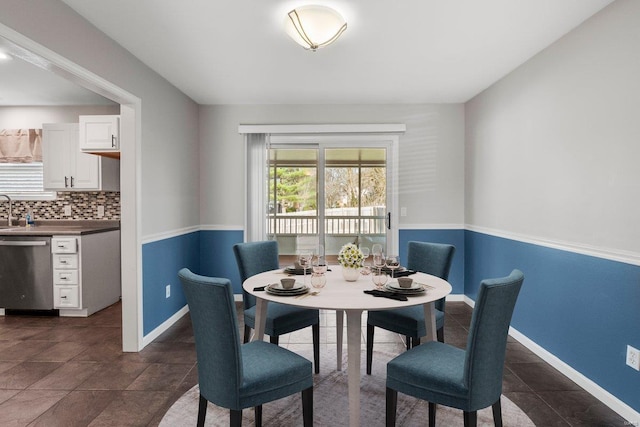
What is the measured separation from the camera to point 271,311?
249cm

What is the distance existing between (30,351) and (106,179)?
205 cm

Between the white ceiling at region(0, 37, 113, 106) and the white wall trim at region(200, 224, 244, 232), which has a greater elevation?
the white ceiling at region(0, 37, 113, 106)

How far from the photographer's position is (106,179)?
14.2 ft

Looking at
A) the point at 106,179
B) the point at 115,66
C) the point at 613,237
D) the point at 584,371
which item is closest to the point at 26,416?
the point at 115,66

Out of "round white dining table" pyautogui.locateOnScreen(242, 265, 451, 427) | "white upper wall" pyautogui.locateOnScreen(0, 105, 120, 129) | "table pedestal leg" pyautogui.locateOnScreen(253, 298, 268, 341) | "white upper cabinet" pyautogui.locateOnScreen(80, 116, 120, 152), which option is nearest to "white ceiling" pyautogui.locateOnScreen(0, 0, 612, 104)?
"white upper cabinet" pyautogui.locateOnScreen(80, 116, 120, 152)

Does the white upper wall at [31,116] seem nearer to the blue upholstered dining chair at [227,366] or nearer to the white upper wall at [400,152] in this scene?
the white upper wall at [400,152]

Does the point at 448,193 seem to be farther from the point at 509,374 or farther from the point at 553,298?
the point at 509,374

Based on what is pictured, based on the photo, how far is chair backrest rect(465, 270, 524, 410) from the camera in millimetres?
1497

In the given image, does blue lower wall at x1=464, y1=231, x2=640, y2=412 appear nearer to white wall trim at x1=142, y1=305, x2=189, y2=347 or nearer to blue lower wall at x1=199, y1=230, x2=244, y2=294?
blue lower wall at x1=199, y1=230, x2=244, y2=294

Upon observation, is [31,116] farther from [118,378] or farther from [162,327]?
[118,378]

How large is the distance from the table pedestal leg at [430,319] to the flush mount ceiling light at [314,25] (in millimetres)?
1879

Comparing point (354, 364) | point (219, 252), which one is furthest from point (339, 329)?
point (219, 252)

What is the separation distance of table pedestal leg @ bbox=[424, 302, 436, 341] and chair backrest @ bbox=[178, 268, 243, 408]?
124 centimetres

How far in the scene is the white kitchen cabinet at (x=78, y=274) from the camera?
3.85 m
